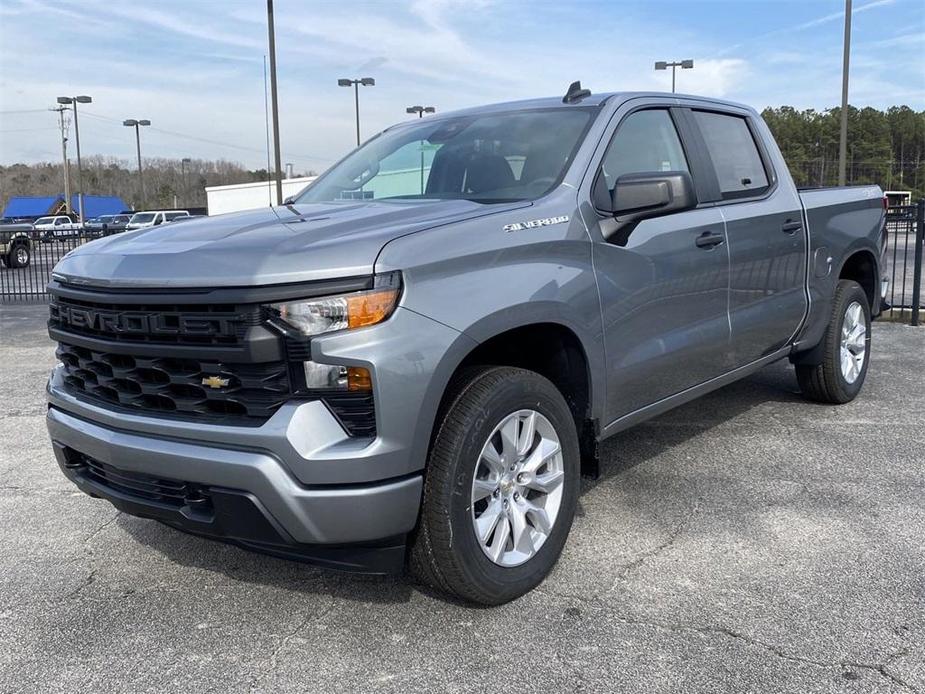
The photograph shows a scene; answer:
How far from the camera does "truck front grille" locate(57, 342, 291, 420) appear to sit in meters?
2.62

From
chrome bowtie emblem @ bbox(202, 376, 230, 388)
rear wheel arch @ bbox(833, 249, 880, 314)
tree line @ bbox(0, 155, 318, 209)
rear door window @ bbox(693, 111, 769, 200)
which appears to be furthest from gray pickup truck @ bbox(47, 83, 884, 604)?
tree line @ bbox(0, 155, 318, 209)

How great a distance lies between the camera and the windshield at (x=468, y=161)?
3656mm

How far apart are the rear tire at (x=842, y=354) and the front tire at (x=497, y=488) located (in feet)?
9.96

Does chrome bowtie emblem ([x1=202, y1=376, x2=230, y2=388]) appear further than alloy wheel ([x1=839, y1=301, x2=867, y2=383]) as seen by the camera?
No

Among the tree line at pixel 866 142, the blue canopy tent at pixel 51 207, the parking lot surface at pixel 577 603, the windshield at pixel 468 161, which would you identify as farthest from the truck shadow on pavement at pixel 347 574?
the blue canopy tent at pixel 51 207

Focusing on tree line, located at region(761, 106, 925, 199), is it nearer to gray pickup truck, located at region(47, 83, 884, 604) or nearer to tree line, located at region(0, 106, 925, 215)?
tree line, located at region(0, 106, 925, 215)

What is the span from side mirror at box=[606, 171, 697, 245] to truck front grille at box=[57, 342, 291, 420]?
5.32ft

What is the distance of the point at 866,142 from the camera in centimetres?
7738

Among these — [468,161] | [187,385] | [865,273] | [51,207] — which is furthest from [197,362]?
[51,207]

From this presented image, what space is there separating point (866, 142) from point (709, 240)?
83.5m

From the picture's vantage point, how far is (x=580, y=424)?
11.5 feet

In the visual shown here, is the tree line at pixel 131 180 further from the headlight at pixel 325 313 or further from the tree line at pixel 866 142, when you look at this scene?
the headlight at pixel 325 313

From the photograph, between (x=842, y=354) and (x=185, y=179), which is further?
(x=185, y=179)

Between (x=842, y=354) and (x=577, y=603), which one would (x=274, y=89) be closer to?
(x=842, y=354)
